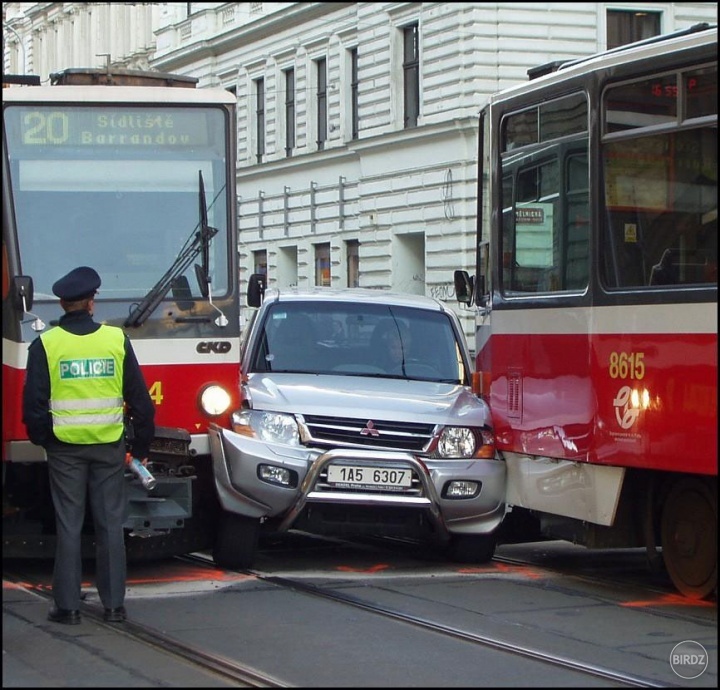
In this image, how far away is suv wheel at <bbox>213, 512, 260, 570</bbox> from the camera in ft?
33.6

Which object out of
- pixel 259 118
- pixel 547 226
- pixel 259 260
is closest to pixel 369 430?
pixel 547 226

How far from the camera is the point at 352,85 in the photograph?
126 feet

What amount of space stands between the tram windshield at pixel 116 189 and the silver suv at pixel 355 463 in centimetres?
100

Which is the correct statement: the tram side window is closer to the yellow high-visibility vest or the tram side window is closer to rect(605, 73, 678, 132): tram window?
rect(605, 73, 678, 132): tram window

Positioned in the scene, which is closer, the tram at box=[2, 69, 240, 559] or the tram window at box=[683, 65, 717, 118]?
the tram window at box=[683, 65, 717, 118]

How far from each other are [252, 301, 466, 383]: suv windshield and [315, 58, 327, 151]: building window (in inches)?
1096

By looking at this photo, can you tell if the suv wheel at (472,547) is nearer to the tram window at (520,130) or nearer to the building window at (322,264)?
the tram window at (520,130)

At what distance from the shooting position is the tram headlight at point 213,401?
10234mm

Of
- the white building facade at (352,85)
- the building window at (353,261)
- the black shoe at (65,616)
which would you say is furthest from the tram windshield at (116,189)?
the building window at (353,261)

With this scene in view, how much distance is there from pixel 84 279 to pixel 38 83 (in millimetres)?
2913

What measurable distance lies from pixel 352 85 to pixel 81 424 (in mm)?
30953

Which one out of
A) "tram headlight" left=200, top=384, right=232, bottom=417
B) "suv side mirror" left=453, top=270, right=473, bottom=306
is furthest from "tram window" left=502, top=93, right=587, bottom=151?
"tram headlight" left=200, top=384, right=232, bottom=417

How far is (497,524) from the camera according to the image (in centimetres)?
1049

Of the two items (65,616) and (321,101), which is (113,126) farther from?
(321,101)
